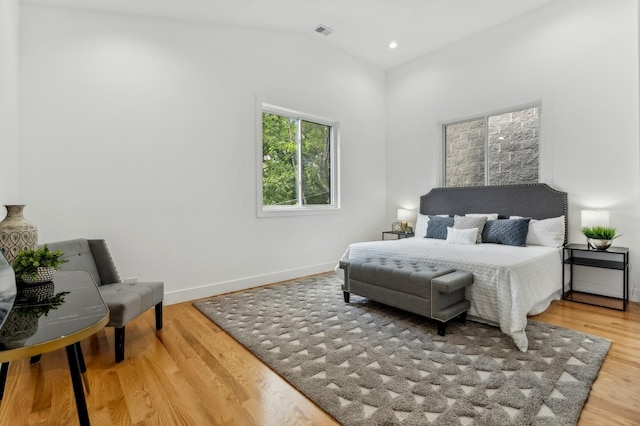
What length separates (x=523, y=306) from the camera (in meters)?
2.46

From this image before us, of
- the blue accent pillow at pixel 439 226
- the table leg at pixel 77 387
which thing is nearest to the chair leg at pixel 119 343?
the table leg at pixel 77 387

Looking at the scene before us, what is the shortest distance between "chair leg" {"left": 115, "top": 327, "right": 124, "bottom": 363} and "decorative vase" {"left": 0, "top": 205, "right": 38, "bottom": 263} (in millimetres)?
748

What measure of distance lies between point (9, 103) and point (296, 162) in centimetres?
302

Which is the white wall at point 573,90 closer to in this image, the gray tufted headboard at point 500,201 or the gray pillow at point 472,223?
the gray tufted headboard at point 500,201

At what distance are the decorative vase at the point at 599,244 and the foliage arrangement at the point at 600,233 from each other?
0.03 m

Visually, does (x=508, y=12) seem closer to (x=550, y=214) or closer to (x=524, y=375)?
(x=550, y=214)

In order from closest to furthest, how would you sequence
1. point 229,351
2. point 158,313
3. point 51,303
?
point 51,303 < point 229,351 < point 158,313

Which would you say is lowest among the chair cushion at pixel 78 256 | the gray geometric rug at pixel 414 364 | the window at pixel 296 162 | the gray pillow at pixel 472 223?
the gray geometric rug at pixel 414 364

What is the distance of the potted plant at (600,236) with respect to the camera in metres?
3.18

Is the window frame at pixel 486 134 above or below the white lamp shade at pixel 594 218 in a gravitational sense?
above

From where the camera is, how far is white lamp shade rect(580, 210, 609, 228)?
3.30 m

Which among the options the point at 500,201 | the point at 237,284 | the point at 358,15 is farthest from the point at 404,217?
the point at 358,15

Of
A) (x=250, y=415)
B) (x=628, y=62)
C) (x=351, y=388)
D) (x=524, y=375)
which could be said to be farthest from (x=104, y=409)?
(x=628, y=62)

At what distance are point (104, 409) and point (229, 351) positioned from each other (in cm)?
81
